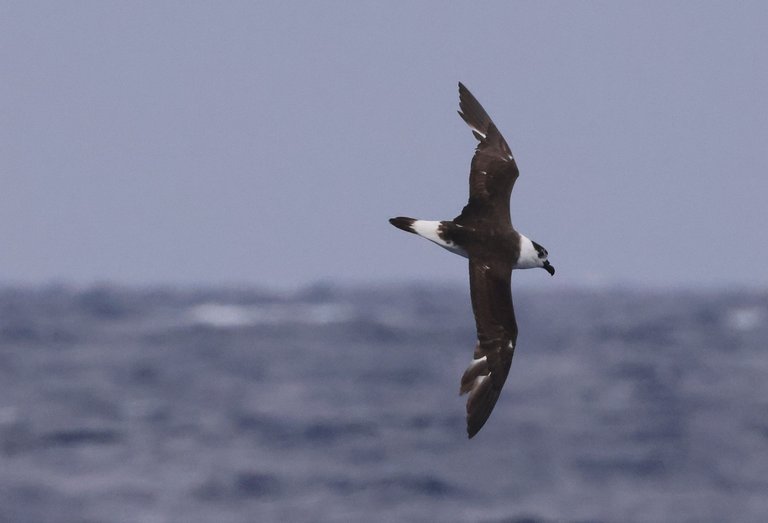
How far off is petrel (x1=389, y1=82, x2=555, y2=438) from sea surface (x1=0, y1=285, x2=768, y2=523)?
14697 mm

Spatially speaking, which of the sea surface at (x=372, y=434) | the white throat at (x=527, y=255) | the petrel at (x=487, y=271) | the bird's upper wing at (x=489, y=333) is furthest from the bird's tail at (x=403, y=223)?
the sea surface at (x=372, y=434)

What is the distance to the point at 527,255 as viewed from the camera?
14.8m

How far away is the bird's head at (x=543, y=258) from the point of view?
15.0m

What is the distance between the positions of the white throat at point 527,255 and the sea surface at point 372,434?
48.3 ft

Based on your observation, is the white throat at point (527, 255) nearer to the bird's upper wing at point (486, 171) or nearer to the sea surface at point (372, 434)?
the bird's upper wing at point (486, 171)

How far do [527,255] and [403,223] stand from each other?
1410 millimetres

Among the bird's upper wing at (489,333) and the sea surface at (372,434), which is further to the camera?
the sea surface at (372,434)

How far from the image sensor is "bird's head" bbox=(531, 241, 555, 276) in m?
15.0

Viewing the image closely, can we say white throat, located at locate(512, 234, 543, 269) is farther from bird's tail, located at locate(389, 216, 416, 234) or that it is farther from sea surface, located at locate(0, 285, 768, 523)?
sea surface, located at locate(0, 285, 768, 523)

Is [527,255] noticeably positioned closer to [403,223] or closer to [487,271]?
[487,271]

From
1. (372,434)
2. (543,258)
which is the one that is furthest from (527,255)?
(372,434)

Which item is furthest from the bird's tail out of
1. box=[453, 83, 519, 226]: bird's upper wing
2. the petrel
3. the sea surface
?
the sea surface

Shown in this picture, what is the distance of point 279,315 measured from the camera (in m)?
93.6

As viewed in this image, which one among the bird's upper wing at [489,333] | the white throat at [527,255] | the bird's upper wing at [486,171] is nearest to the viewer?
the bird's upper wing at [489,333]
